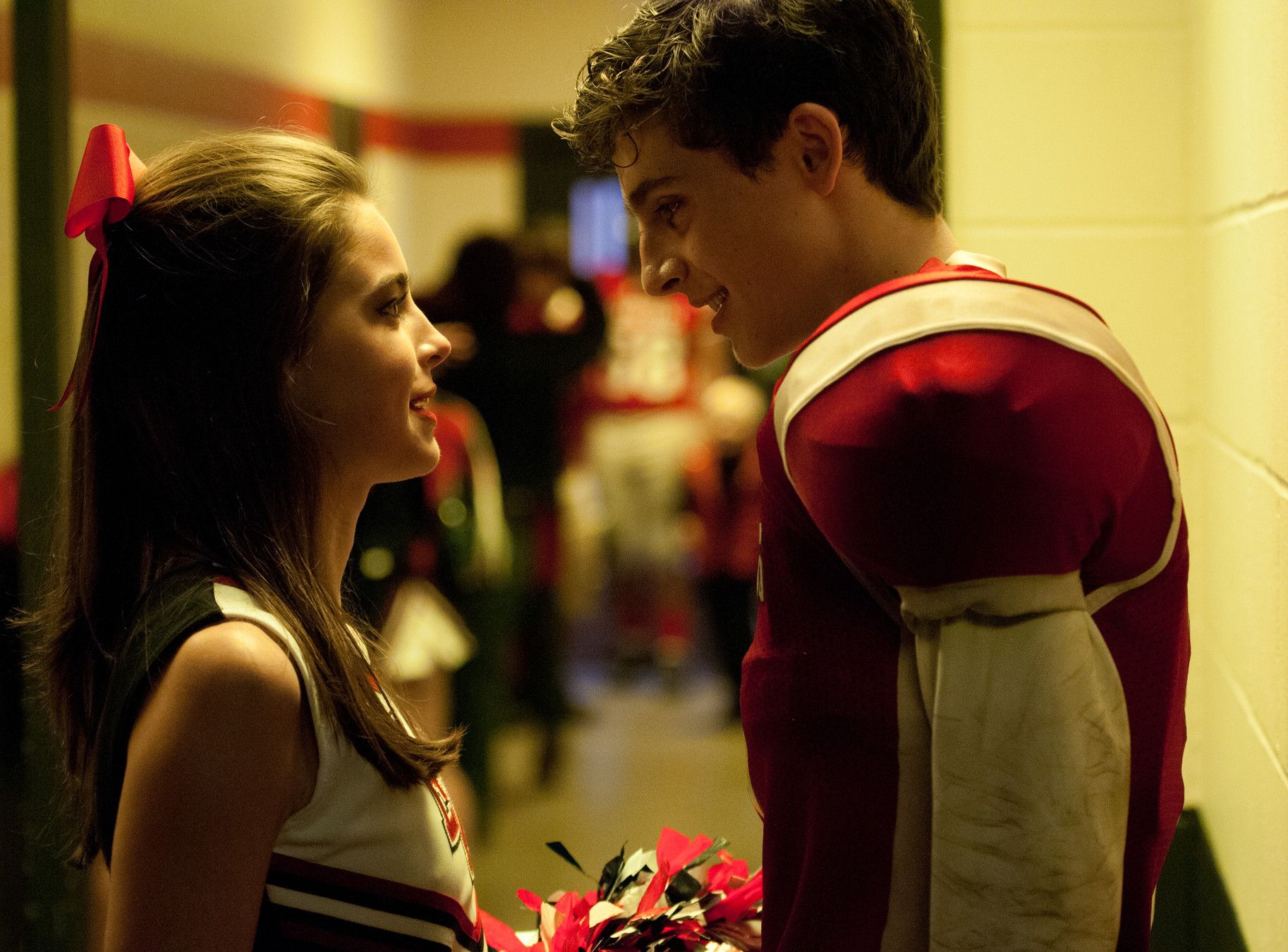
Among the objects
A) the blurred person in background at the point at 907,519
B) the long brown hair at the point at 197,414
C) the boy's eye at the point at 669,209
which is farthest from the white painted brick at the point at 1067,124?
the long brown hair at the point at 197,414

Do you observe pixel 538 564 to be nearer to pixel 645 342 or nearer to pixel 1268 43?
pixel 645 342

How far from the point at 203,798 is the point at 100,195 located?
0.49m

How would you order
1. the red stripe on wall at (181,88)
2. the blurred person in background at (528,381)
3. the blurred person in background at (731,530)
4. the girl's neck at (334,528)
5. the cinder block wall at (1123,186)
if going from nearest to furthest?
the girl's neck at (334,528), the cinder block wall at (1123,186), the red stripe on wall at (181,88), the blurred person in background at (528,381), the blurred person in background at (731,530)

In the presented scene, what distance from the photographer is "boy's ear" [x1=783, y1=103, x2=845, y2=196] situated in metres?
0.99

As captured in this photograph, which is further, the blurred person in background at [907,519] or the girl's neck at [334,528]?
the girl's neck at [334,528]

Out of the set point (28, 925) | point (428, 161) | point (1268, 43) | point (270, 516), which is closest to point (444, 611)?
point (28, 925)

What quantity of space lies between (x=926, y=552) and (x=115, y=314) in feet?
2.27

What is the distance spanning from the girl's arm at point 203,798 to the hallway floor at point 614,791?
223 centimetres

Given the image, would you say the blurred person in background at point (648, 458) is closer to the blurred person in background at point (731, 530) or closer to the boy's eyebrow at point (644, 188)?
the blurred person in background at point (731, 530)

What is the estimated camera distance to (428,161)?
7.11 meters

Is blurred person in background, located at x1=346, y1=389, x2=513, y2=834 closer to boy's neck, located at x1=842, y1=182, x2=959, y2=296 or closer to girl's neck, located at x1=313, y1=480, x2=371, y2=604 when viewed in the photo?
girl's neck, located at x1=313, y1=480, x2=371, y2=604

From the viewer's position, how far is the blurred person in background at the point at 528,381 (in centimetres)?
366

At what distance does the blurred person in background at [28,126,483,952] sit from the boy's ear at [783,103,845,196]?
0.38 m

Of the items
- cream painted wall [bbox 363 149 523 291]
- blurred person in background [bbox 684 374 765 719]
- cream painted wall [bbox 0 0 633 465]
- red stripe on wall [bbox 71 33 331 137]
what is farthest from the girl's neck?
cream painted wall [bbox 363 149 523 291]
